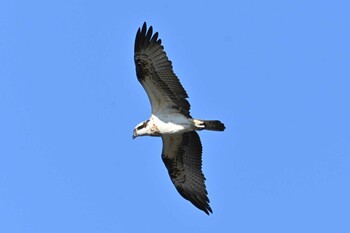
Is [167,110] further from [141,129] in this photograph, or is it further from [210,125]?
[210,125]

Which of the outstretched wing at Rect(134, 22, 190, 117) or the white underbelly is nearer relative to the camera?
the outstretched wing at Rect(134, 22, 190, 117)

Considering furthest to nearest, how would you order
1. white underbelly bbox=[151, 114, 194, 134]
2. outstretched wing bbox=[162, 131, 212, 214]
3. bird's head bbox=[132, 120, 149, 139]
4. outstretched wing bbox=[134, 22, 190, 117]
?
outstretched wing bbox=[162, 131, 212, 214] < bird's head bbox=[132, 120, 149, 139] < white underbelly bbox=[151, 114, 194, 134] < outstretched wing bbox=[134, 22, 190, 117]

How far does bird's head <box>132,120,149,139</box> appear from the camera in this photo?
2072cm

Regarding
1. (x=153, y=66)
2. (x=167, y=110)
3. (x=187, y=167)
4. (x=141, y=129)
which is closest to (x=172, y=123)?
(x=167, y=110)

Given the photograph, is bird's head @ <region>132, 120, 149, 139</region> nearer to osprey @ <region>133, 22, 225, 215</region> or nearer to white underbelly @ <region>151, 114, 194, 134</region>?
osprey @ <region>133, 22, 225, 215</region>

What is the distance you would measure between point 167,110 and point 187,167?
1.99 meters

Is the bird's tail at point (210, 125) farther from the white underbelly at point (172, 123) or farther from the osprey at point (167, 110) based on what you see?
the white underbelly at point (172, 123)

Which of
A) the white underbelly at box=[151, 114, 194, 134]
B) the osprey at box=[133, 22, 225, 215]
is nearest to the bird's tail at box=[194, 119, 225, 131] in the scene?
the osprey at box=[133, 22, 225, 215]

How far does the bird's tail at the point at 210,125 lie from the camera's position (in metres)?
20.2

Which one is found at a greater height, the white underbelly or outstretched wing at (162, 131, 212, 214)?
the white underbelly

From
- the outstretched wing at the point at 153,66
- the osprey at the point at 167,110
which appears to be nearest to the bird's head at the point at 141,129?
the osprey at the point at 167,110

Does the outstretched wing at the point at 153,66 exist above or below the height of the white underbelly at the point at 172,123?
above

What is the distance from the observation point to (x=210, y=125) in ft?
66.5

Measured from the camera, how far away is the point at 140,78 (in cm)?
2019
